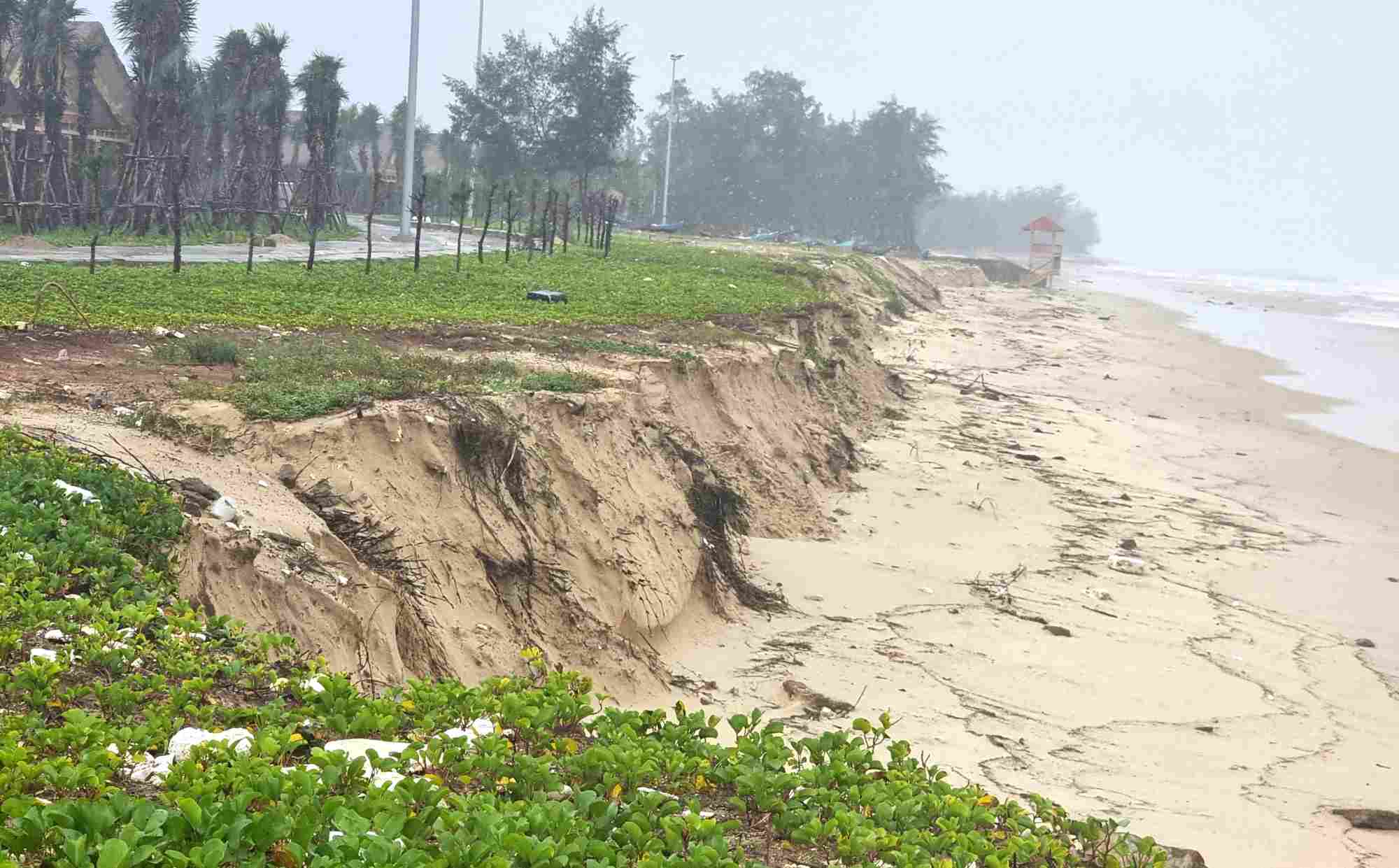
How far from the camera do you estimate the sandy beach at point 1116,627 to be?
8.66m

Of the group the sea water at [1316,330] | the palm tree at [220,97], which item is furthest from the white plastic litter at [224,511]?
the palm tree at [220,97]

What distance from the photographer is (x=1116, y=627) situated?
472 inches

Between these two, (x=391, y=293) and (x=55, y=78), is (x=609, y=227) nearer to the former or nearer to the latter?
(x=55, y=78)

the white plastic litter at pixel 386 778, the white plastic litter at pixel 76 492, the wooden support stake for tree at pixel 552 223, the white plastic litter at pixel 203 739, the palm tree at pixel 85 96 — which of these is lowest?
the white plastic litter at pixel 386 778

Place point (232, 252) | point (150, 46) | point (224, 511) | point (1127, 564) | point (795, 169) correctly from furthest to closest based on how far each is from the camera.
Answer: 1. point (795, 169)
2. point (150, 46)
3. point (232, 252)
4. point (1127, 564)
5. point (224, 511)

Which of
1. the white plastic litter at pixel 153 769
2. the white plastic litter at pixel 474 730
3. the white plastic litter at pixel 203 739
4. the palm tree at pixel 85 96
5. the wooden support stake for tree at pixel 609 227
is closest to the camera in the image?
the white plastic litter at pixel 153 769

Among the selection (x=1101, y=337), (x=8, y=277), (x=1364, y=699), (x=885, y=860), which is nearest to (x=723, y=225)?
(x=1101, y=337)

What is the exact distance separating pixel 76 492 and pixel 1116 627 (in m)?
9.18

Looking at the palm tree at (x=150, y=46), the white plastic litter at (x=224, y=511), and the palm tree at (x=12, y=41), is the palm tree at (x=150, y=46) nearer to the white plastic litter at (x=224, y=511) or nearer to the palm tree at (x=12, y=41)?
the palm tree at (x=12, y=41)

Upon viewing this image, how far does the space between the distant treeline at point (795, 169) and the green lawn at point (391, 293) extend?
64381mm

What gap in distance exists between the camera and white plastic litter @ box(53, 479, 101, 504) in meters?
7.04

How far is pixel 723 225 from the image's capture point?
267ft

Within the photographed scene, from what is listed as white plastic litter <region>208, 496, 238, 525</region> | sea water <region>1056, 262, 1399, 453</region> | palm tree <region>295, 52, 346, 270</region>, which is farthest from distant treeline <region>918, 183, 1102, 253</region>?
white plastic litter <region>208, 496, 238, 525</region>

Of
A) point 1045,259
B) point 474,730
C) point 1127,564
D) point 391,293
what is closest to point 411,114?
point 391,293
